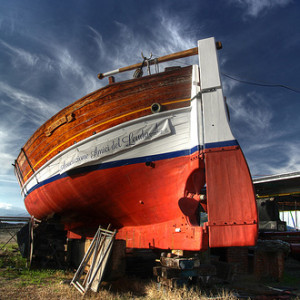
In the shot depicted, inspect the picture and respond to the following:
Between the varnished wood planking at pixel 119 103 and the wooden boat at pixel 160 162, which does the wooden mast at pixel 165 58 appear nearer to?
the wooden boat at pixel 160 162

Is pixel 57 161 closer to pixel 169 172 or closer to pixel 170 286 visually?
pixel 169 172

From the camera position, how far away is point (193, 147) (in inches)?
206

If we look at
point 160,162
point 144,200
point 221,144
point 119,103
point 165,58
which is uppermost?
point 165,58

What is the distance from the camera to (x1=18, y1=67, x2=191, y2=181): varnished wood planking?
5730mm

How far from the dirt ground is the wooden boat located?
788 mm

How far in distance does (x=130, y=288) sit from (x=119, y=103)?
13.1 ft

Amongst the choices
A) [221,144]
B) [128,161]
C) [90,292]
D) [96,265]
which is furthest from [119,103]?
[90,292]

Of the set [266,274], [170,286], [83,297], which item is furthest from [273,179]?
[83,297]

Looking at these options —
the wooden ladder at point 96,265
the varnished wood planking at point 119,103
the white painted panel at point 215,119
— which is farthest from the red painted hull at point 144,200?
the varnished wood planking at point 119,103

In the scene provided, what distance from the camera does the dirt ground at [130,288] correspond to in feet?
15.1

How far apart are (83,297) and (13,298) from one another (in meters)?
1.24

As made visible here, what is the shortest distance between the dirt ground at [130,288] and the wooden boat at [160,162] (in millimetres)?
788

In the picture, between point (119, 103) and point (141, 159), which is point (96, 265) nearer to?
point (141, 159)

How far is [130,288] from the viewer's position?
5.29 m
